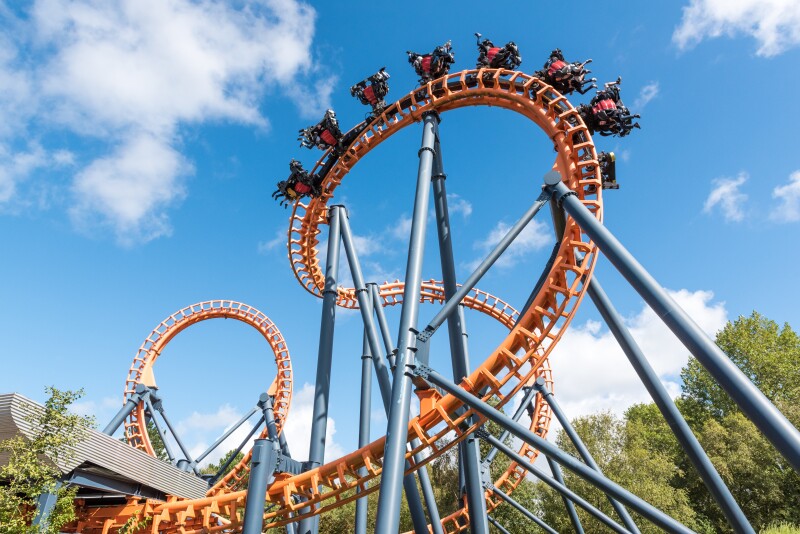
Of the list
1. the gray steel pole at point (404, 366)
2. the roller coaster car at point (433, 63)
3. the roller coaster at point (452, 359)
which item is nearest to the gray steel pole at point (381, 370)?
the roller coaster at point (452, 359)

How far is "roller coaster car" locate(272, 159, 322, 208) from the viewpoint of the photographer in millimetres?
10164

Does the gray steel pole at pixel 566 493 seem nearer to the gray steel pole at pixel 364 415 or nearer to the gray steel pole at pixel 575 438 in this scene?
the gray steel pole at pixel 575 438

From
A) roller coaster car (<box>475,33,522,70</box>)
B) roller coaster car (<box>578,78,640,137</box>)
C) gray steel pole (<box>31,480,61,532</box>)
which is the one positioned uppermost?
roller coaster car (<box>475,33,522,70</box>)

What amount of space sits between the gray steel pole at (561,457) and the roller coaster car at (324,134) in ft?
17.9

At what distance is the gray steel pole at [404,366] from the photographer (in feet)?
16.2

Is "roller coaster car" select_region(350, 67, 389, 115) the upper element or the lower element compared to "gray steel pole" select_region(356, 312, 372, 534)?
upper

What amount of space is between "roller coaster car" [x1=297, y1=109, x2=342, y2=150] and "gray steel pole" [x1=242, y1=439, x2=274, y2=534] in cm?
548

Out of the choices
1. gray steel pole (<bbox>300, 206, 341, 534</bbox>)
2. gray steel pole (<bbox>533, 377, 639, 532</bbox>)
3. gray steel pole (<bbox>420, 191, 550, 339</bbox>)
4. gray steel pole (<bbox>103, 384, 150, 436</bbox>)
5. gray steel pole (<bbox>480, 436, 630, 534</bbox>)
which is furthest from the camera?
gray steel pole (<bbox>103, 384, 150, 436</bbox>)

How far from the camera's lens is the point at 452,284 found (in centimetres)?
839

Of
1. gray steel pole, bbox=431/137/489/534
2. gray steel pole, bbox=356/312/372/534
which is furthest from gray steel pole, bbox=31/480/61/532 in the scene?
gray steel pole, bbox=431/137/489/534

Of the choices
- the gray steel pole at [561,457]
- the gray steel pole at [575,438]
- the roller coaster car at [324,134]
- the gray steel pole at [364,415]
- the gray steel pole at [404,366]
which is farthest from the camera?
the roller coaster car at [324,134]

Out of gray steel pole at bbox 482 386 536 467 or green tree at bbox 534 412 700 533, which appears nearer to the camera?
gray steel pole at bbox 482 386 536 467

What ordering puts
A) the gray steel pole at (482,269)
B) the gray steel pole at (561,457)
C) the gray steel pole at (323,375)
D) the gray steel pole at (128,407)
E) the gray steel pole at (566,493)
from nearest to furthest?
the gray steel pole at (561,457) → the gray steel pole at (482,269) → the gray steel pole at (566,493) → the gray steel pole at (323,375) → the gray steel pole at (128,407)

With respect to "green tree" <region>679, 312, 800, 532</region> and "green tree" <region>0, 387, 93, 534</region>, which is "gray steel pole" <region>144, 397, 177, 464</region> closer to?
"green tree" <region>0, 387, 93, 534</region>
